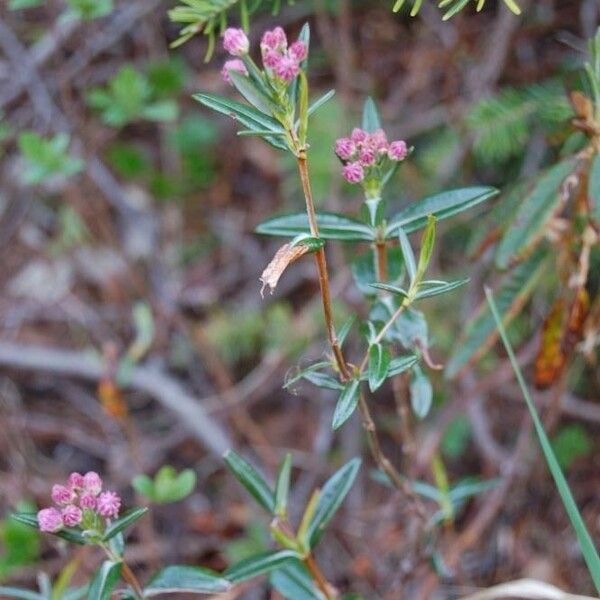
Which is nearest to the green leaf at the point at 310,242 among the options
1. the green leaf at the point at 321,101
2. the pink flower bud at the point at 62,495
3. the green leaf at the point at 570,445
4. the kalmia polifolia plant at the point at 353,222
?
the kalmia polifolia plant at the point at 353,222

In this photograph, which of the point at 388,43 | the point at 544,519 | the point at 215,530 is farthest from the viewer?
the point at 388,43

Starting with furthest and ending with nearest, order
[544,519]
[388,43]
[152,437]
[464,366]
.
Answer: [388,43], [152,437], [544,519], [464,366]

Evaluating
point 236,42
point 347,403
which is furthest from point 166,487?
point 236,42

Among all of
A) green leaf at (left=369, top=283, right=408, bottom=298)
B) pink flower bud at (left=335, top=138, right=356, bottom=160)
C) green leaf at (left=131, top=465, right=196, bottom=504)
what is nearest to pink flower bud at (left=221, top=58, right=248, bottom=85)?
pink flower bud at (left=335, top=138, right=356, bottom=160)

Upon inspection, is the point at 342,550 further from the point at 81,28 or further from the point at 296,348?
the point at 81,28

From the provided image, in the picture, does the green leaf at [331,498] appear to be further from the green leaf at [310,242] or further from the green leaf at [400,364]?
the green leaf at [310,242]

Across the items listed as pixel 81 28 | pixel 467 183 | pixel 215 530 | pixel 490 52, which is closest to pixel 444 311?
pixel 467 183

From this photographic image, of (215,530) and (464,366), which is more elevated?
(464,366)

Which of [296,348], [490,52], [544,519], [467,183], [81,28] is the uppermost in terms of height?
[81,28]
